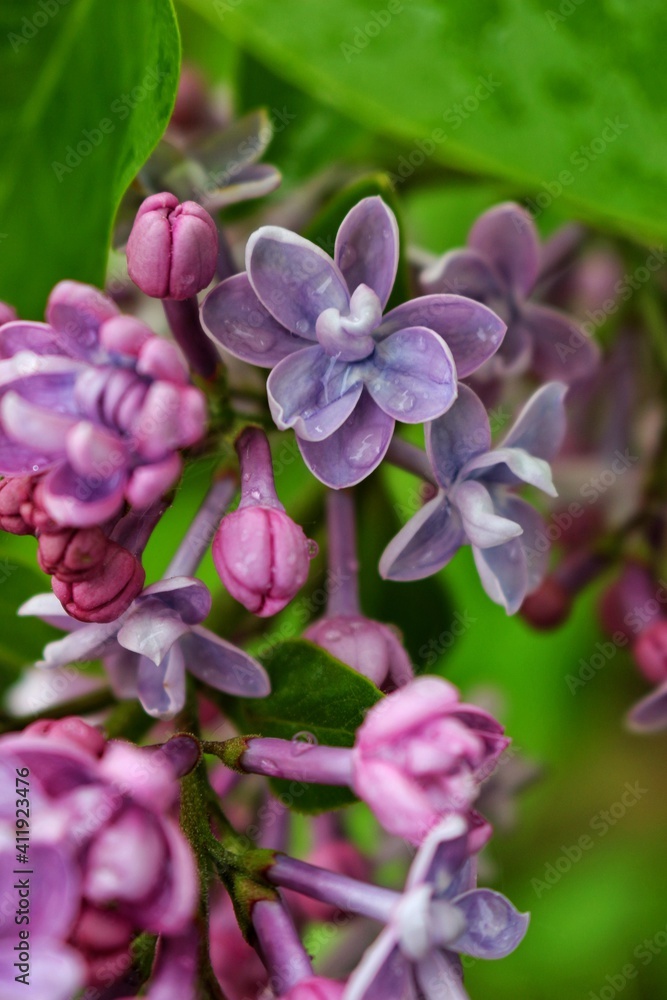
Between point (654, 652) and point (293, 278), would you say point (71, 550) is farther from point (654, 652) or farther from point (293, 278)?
point (654, 652)

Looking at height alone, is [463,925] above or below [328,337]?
below

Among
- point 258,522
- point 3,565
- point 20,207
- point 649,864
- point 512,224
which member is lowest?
point 649,864

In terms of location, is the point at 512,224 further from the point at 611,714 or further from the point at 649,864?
the point at 649,864

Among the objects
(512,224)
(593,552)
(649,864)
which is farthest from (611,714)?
(512,224)

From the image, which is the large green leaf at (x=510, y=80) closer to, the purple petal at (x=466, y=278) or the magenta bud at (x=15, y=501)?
the purple petal at (x=466, y=278)
